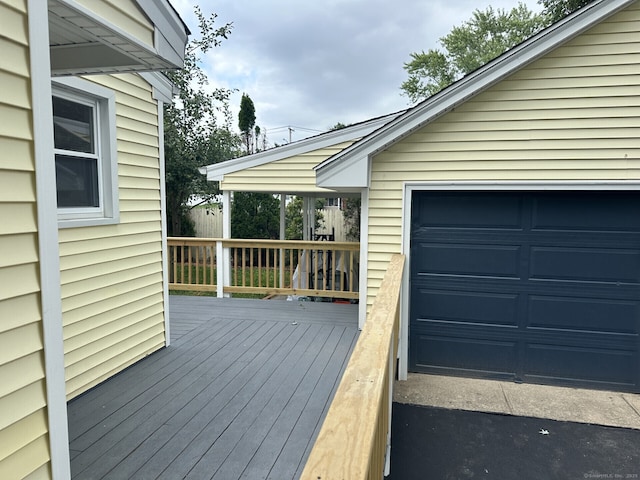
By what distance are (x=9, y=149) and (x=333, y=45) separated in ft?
67.7

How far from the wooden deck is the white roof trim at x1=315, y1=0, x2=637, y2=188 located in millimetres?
1864

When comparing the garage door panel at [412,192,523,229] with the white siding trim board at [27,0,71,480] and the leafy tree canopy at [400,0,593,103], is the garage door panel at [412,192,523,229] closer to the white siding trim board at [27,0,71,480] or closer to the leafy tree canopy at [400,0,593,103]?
the white siding trim board at [27,0,71,480]

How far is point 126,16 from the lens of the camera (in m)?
1.93

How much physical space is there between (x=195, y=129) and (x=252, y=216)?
363 cm

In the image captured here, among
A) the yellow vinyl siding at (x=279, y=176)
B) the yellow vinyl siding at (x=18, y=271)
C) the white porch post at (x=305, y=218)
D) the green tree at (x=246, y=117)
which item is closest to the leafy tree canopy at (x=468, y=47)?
the green tree at (x=246, y=117)

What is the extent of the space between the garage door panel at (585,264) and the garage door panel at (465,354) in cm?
87

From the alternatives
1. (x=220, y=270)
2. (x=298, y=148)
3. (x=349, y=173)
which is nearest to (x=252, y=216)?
(x=298, y=148)

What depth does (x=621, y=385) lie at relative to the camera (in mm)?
4160

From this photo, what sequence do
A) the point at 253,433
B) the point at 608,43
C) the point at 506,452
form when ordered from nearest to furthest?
the point at 253,433 → the point at 506,452 → the point at 608,43

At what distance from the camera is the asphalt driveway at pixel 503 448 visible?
288 centimetres

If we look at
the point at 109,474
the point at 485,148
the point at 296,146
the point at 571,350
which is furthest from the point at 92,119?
the point at 571,350

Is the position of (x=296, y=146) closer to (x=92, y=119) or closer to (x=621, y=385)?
(x=92, y=119)

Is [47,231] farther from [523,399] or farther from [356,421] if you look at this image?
[523,399]

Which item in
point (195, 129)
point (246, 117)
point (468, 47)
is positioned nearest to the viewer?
point (195, 129)
